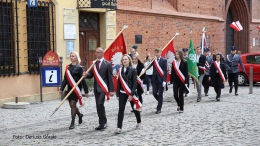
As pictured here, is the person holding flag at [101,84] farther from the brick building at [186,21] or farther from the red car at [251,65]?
the red car at [251,65]

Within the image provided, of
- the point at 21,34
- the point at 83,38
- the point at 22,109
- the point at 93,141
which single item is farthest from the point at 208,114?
the point at 83,38

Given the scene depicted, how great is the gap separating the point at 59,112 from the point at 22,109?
1355mm

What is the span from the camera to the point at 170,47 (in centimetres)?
1295

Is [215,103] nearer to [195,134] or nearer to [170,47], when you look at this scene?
[170,47]

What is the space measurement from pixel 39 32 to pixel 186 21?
10.6 m

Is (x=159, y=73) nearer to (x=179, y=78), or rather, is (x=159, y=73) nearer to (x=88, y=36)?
(x=179, y=78)

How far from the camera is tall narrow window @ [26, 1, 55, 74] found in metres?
13.1

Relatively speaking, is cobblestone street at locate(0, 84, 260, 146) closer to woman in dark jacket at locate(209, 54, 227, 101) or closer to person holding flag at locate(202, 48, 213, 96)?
woman in dark jacket at locate(209, 54, 227, 101)

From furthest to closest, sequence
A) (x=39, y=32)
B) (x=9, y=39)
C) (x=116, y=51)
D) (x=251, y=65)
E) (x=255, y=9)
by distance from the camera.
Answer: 1. (x=255, y=9)
2. (x=251, y=65)
3. (x=39, y=32)
4. (x=9, y=39)
5. (x=116, y=51)

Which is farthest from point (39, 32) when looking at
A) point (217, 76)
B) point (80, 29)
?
point (217, 76)

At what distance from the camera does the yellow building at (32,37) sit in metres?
12.3

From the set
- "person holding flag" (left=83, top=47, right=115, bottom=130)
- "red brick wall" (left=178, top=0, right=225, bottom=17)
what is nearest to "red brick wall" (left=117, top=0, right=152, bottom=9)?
"red brick wall" (left=178, top=0, right=225, bottom=17)

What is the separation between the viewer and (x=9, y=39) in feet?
40.6

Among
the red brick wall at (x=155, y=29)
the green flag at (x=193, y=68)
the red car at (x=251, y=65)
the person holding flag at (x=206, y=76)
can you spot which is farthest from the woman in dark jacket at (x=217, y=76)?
the red brick wall at (x=155, y=29)
